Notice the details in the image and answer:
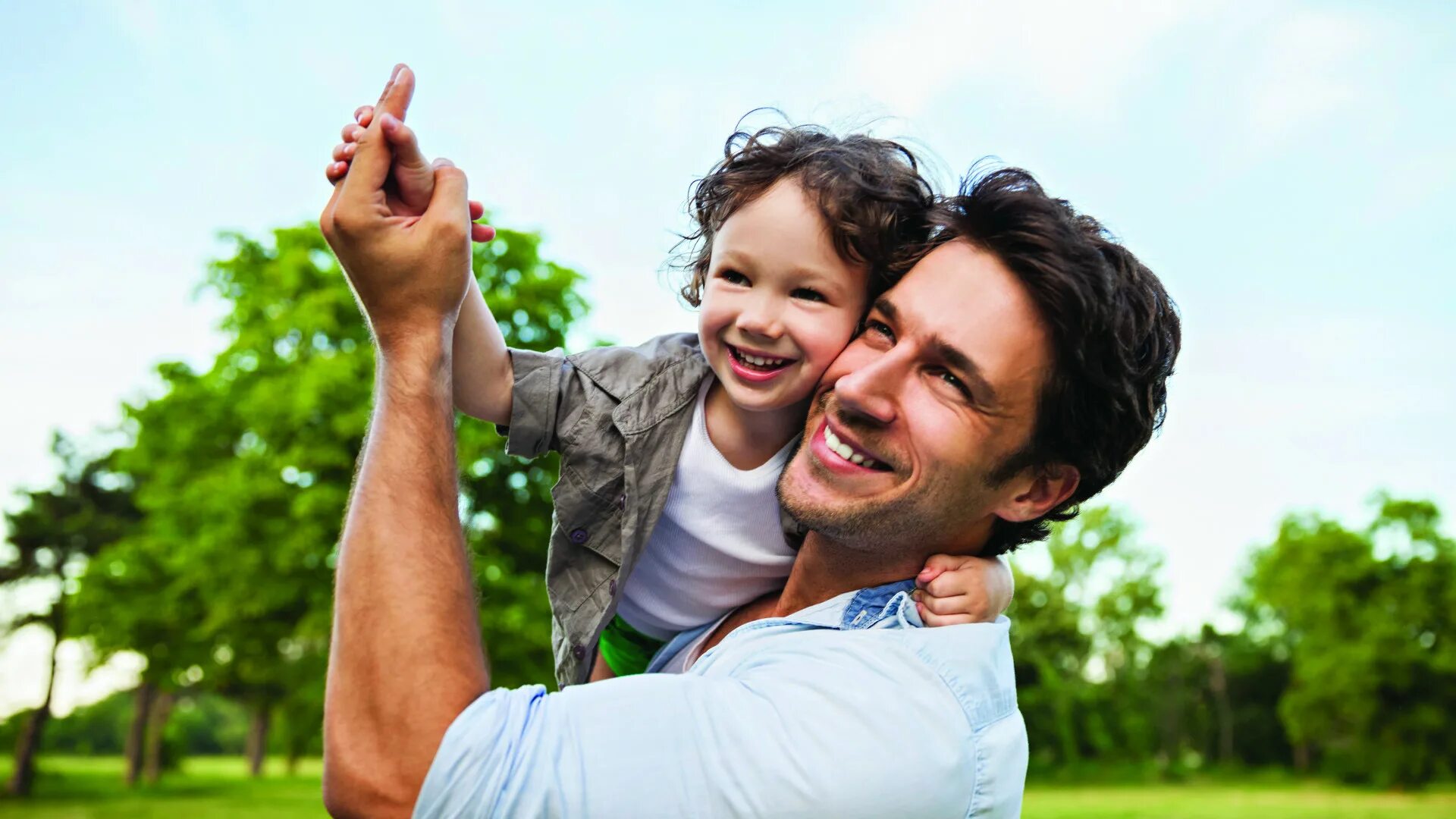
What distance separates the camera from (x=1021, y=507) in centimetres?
252

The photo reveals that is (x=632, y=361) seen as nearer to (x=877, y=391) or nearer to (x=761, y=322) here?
(x=761, y=322)

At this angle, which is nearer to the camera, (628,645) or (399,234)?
(399,234)

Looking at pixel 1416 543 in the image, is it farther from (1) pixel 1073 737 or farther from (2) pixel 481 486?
(2) pixel 481 486

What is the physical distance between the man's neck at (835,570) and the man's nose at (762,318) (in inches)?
19.1

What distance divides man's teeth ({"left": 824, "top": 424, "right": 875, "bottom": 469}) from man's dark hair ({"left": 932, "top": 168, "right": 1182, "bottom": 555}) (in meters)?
0.31

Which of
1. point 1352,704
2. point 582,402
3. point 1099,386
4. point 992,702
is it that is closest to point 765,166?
point 582,402

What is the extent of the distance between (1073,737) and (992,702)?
52.3 m

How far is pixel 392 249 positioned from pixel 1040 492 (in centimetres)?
154

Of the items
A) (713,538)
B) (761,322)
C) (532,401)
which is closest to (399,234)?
(532,401)

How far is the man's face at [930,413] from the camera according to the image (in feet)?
7.34

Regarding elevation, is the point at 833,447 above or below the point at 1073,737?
above

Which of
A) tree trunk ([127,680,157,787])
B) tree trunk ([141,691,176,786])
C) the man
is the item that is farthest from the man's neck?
tree trunk ([141,691,176,786])

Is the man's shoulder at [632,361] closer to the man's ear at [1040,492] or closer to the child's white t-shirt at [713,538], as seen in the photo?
the child's white t-shirt at [713,538]

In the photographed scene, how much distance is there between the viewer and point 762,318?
2.64 meters
